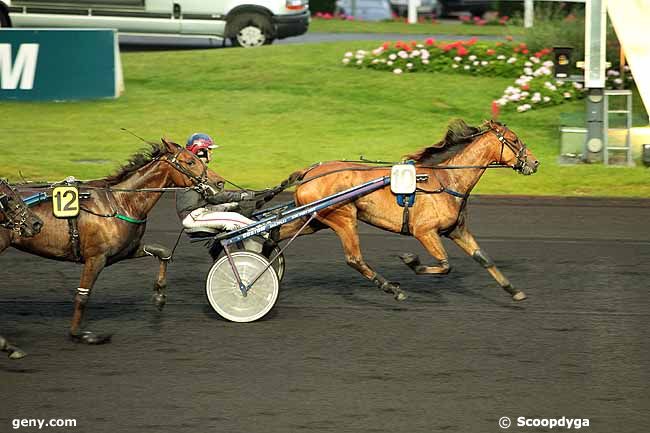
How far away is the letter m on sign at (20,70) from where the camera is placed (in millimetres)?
19906

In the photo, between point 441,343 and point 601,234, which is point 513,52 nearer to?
point 601,234

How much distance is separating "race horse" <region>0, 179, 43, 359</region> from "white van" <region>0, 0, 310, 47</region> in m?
16.7

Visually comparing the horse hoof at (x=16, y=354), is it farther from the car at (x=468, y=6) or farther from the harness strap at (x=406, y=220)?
the car at (x=468, y=6)

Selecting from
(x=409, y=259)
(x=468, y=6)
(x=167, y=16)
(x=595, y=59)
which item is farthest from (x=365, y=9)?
(x=409, y=259)

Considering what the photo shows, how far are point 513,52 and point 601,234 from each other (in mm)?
9319

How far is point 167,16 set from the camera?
82.4 feet

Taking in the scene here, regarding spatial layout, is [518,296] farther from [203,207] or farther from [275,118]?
[275,118]

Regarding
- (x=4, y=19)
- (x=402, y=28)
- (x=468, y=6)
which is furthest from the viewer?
(x=468, y=6)

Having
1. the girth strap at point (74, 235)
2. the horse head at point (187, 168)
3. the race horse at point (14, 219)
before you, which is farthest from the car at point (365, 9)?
the race horse at point (14, 219)

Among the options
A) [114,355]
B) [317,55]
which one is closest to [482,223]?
[114,355]

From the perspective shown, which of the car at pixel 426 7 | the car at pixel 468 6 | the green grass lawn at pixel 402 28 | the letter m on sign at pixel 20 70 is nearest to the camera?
the letter m on sign at pixel 20 70

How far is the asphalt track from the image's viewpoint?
24.1 ft

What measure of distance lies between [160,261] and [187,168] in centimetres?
106

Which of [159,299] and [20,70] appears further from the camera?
[20,70]
